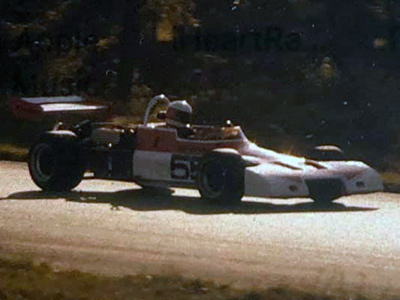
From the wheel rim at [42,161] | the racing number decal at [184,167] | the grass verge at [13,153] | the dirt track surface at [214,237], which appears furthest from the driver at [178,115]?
the grass verge at [13,153]

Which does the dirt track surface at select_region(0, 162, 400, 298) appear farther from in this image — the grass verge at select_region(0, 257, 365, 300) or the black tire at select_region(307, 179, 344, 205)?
the grass verge at select_region(0, 257, 365, 300)

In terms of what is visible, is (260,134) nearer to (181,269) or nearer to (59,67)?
(59,67)

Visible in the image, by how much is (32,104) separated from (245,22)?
14.7 meters

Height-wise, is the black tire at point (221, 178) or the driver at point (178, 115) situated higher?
the driver at point (178, 115)

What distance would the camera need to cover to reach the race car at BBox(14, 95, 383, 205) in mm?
14883

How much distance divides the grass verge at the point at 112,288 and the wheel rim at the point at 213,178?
508 cm

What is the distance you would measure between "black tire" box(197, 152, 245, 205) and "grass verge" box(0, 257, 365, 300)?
498cm

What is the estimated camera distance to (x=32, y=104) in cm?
1797

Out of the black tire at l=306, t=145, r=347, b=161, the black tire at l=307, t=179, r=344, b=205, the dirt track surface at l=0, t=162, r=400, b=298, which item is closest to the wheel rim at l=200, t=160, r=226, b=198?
the dirt track surface at l=0, t=162, r=400, b=298

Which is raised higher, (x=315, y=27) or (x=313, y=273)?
(x=315, y=27)

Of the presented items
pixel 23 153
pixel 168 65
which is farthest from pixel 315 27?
pixel 23 153

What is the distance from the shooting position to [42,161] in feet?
54.6

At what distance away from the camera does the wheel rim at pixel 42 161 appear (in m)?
16.5

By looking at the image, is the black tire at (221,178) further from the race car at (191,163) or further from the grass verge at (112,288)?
the grass verge at (112,288)
